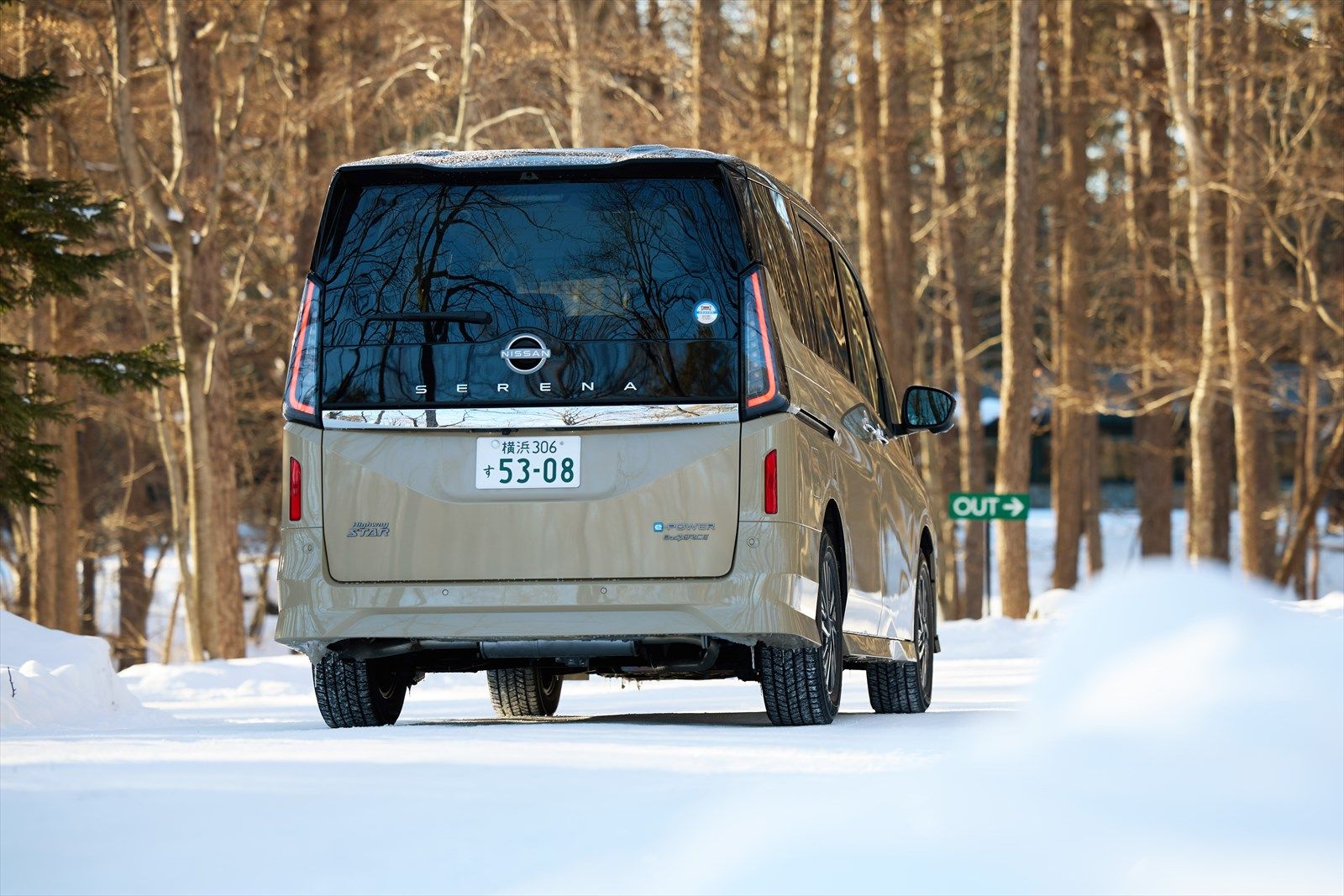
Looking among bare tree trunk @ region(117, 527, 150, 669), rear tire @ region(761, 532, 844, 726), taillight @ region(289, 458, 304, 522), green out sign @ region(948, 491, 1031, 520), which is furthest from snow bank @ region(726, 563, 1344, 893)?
bare tree trunk @ region(117, 527, 150, 669)

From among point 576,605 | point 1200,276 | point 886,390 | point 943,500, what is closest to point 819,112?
point 1200,276

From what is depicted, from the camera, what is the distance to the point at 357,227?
7.98 meters

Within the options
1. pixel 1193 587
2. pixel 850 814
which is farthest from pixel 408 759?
pixel 1193 587

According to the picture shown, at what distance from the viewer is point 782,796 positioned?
5.60 m

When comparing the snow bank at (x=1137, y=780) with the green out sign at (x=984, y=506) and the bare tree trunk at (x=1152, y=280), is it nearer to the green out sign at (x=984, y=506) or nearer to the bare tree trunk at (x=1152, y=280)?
the green out sign at (x=984, y=506)

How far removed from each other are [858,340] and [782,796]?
462 centimetres

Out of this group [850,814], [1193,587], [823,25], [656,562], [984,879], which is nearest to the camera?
[984,879]

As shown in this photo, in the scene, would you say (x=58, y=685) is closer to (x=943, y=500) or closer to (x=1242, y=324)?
(x=1242, y=324)

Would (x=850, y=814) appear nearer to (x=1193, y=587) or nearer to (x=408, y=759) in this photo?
(x=408, y=759)

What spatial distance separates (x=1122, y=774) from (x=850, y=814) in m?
0.98

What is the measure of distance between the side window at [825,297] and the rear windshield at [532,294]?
3.48 ft

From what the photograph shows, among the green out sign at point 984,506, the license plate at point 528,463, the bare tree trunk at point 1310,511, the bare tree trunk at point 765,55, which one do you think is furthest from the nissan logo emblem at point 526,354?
the bare tree trunk at point 1310,511

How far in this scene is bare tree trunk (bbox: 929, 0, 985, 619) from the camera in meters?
37.5

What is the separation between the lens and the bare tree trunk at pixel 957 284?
3750cm
